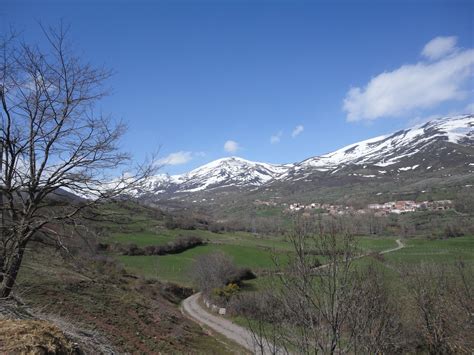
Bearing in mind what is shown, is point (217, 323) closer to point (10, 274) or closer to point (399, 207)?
point (10, 274)

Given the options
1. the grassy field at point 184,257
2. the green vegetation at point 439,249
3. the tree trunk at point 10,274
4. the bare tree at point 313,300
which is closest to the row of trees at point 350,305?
the bare tree at point 313,300

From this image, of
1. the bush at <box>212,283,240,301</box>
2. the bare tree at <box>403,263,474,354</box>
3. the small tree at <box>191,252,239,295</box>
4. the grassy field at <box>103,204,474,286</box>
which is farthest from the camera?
the grassy field at <box>103,204,474,286</box>

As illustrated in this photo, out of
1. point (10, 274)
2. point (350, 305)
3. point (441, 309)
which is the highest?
point (10, 274)

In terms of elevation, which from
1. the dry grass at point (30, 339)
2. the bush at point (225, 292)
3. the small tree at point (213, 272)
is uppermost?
the dry grass at point (30, 339)

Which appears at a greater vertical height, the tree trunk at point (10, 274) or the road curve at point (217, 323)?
the tree trunk at point (10, 274)

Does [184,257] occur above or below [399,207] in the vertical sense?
below

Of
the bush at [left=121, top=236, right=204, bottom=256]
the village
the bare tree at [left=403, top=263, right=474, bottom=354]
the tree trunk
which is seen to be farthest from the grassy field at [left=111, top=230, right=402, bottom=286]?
the village

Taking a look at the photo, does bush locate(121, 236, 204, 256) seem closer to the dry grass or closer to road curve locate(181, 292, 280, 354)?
road curve locate(181, 292, 280, 354)

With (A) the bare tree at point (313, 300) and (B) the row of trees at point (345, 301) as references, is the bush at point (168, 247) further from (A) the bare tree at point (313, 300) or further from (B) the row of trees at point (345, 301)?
(A) the bare tree at point (313, 300)

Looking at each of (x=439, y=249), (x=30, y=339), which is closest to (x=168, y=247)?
(x=439, y=249)

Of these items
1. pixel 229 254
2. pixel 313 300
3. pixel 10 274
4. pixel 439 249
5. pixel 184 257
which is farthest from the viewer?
pixel 439 249

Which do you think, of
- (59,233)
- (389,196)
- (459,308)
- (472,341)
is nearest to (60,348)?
(59,233)

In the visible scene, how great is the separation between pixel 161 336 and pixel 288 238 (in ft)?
61.8

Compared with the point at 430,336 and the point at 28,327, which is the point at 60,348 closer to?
the point at 28,327
